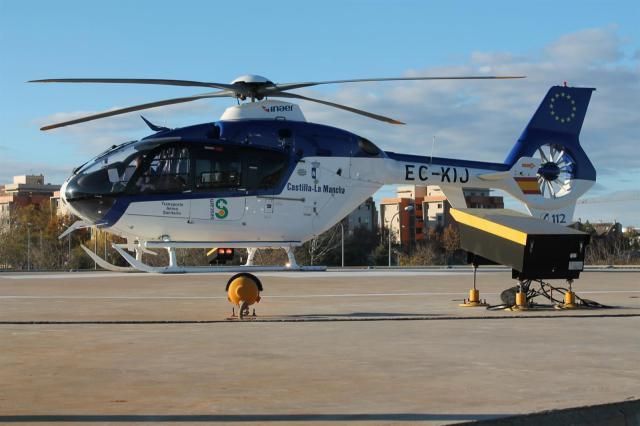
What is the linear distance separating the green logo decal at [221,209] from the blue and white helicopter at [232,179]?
3cm

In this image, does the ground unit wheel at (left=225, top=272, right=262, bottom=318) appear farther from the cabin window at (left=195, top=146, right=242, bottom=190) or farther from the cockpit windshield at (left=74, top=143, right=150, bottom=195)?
the cockpit windshield at (left=74, top=143, right=150, bottom=195)

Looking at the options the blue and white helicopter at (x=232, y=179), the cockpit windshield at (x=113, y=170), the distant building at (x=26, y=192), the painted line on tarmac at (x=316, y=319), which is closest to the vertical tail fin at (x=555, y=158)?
the blue and white helicopter at (x=232, y=179)

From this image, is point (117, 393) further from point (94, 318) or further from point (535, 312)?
point (535, 312)

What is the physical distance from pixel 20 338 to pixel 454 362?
6.31m

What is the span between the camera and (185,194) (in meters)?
22.6

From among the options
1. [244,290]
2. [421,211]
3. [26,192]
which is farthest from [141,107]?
[26,192]

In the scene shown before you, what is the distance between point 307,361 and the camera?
9828 mm

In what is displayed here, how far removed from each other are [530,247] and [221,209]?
915 centimetres

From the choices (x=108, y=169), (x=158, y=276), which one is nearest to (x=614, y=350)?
(x=108, y=169)

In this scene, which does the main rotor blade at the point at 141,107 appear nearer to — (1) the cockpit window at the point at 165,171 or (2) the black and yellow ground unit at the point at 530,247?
(1) the cockpit window at the point at 165,171

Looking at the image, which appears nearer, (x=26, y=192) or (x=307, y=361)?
(x=307, y=361)

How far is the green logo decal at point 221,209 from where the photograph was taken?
22.8m

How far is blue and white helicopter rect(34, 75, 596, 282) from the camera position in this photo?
2245 cm

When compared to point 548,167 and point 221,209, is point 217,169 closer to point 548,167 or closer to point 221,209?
point 221,209
